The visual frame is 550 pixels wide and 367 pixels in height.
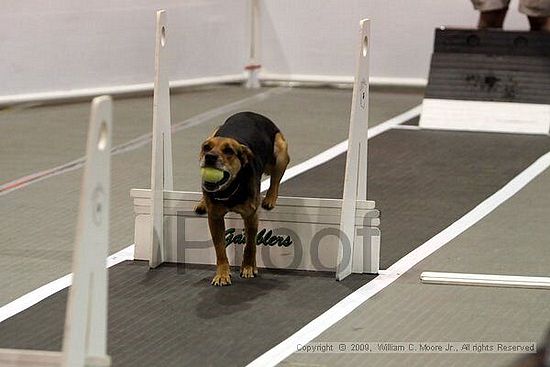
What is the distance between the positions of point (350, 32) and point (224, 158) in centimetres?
555

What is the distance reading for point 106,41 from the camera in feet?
29.1

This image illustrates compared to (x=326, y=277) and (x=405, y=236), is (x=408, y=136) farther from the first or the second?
(x=326, y=277)

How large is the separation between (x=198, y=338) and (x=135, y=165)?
122 inches

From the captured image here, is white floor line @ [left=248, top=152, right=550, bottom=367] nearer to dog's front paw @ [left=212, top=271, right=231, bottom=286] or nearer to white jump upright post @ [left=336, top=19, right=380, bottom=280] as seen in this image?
white jump upright post @ [left=336, top=19, right=380, bottom=280]

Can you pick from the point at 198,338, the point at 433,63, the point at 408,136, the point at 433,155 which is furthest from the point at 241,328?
the point at 433,63

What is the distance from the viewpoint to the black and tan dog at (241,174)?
4203 millimetres

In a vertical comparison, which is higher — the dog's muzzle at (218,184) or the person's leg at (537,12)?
the person's leg at (537,12)

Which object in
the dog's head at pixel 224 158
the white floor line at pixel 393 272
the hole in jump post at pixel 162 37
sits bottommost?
the white floor line at pixel 393 272

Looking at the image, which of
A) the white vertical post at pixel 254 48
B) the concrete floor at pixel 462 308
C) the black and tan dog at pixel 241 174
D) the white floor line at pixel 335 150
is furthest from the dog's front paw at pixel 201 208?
the white vertical post at pixel 254 48

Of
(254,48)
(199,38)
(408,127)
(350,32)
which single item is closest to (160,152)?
(408,127)

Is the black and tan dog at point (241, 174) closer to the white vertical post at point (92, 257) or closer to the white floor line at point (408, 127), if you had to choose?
the white vertical post at point (92, 257)

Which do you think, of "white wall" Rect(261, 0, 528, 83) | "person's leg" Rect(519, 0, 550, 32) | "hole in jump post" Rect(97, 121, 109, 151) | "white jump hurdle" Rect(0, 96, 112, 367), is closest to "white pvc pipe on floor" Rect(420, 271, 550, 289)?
"white jump hurdle" Rect(0, 96, 112, 367)

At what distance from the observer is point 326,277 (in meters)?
4.63

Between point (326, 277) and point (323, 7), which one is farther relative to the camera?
point (323, 7)
